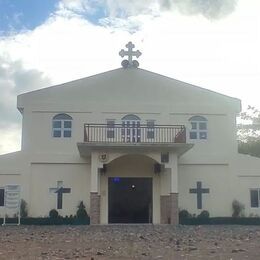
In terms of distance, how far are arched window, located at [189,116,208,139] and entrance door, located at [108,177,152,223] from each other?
11.1ft

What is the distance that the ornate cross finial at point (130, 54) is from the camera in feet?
90.9

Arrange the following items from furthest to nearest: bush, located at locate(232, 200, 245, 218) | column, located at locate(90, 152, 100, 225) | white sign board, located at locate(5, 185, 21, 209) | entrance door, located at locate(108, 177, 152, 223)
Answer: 1. entrance door, located at locate(108, 177, 152, 223)
2. bush, located at locate(232, 200, 245, 218)
3. white sign board, located at locate(5, 185, 21, 209)
4. column, located at locate(90, 152, 100, 225)

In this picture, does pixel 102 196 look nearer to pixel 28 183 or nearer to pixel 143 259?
pixel 28 183

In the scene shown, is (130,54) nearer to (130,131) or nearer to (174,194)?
(130,131)

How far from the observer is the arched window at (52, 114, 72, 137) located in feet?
87.0

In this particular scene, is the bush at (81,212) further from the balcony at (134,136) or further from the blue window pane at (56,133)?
the blue window pane at (56,133)

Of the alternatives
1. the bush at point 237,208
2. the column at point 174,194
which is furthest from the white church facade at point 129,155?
the column at point 174,194

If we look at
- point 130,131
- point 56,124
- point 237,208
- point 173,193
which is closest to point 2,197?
point 56,124

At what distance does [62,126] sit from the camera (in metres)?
26.6

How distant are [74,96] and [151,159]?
207 inches

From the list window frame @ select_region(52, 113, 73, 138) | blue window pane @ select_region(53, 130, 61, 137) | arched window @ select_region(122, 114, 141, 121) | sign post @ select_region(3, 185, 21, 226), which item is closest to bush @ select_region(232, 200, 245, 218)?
arched window @ select_region(122, 114, 141, 121)

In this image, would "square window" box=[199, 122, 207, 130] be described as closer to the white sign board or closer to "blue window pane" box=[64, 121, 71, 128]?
"blue window pane" box=[64, 121, 71, 128]

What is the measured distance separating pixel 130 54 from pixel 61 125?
5333 millimetres

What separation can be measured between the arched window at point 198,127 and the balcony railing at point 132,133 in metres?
1.56
